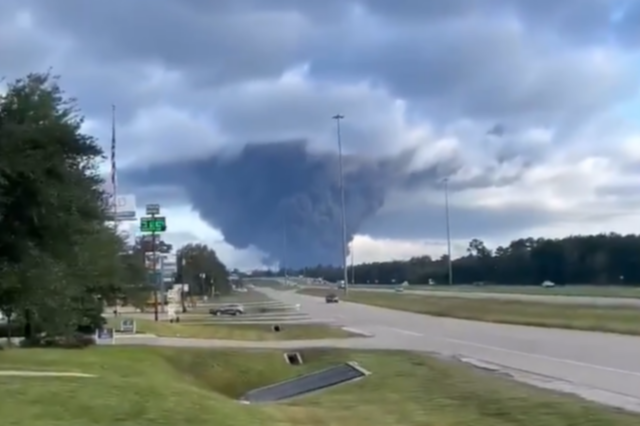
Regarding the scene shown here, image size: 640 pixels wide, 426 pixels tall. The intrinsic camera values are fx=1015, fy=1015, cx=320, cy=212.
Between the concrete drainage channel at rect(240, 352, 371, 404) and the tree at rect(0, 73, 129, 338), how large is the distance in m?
6.56

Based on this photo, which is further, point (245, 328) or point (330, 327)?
point (245, 328)

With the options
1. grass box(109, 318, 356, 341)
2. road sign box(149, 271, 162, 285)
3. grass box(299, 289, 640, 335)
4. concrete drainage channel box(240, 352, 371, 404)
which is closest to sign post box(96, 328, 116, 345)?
grass box(109, 318, 356, 341)

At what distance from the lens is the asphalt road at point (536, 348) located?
2080 cm

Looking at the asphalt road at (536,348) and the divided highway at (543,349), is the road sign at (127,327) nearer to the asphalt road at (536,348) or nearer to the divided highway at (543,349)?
the asphalt road at (536,348)

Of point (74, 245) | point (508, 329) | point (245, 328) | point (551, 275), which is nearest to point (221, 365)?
point (74, 245)

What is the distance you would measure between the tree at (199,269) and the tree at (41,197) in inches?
3595

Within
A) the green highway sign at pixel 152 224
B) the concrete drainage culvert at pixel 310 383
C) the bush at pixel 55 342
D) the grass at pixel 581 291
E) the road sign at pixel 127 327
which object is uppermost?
the green highway sign at pixel 152 224

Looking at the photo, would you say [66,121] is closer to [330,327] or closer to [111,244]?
[111,244]

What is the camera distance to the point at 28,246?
87.1 ft

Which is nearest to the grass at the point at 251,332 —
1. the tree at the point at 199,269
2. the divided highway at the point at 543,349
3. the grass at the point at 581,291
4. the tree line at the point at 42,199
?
the divided highway at the point at 543,349

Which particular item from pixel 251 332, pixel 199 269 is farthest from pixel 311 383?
pixel 199 269

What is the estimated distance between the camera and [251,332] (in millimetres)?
52750

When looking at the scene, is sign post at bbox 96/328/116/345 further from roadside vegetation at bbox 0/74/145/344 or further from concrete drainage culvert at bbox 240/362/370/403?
concrete drainage culvert at bbox 240/362/370/403

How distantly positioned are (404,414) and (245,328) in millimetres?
42106
